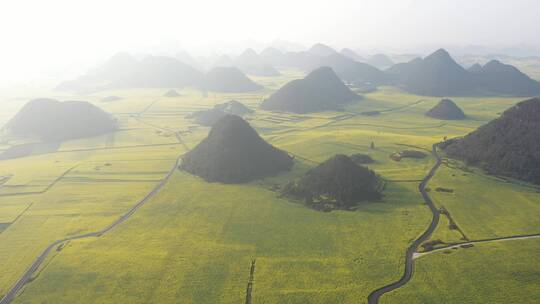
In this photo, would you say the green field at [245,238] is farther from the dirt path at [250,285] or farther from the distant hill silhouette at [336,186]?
the distant hill silhouette at [336,186]

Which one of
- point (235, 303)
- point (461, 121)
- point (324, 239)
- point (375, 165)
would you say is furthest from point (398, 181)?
point (461, 121)

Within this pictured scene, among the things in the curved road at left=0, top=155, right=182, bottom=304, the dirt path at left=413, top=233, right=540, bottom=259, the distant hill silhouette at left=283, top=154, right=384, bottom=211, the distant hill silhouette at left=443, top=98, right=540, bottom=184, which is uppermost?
the distant hill silhouette at left=443, top=98, right=540, bottom=184

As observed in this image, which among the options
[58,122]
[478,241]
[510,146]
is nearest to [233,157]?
[478,241]

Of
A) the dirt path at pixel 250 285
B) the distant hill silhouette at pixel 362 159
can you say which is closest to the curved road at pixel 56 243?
the dirt path at pixel 250 285

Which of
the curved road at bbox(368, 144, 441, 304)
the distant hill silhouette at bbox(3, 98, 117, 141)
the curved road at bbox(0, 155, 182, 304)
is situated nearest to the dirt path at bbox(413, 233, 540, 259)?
the curved road at bbox(368, 144, 441, 304)

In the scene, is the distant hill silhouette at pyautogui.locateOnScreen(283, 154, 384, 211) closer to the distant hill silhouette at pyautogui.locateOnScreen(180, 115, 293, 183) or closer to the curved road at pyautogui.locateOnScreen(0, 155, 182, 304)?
the distant hill silhouette at pyautogui.locateOnScreen(180, 115, 293, 183)

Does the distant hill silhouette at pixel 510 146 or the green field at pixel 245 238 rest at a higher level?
the distant hill silhouette at pixel 510 146
